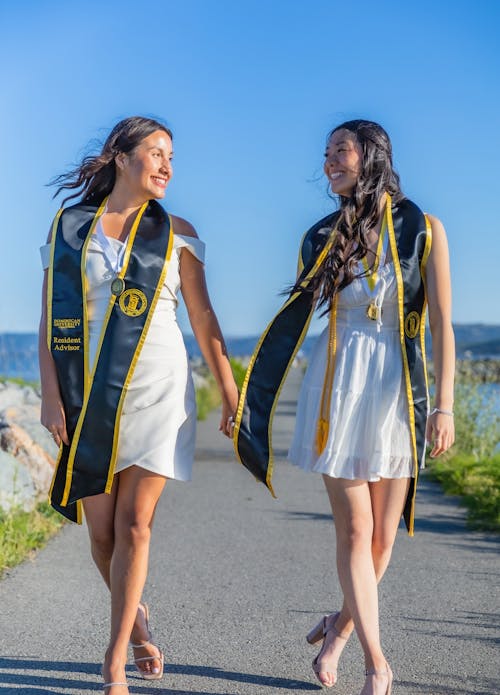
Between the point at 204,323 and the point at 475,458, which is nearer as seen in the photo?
the point at 204,323

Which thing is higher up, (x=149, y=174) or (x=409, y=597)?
(x=149, y=174)

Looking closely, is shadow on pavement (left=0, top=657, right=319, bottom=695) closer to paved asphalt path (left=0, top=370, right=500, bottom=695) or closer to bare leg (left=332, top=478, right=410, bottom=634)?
paved asphalt path (left=0, top=370, right=500, bottom=695)

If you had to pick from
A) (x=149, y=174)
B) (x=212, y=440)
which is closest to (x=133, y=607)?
(x=149, y=174)

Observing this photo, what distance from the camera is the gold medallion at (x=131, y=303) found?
401 centimetres

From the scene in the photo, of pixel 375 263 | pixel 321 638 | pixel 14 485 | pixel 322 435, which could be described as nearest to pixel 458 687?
pixel 321 638

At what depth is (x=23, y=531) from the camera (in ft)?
22.7

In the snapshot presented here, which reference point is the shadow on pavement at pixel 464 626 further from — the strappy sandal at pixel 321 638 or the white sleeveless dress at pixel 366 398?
the white sleeveless dress at pixel 366 398

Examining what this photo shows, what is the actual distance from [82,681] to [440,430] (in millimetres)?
1862

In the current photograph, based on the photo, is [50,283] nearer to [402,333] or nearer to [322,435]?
[322,435]

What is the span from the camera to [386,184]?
4066 mm

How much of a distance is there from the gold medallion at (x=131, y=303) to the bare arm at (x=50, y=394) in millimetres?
350

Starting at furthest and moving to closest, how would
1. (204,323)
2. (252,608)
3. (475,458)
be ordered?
(475,458), (252,608), (204,323)

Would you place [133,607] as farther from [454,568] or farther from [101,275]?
[454,568]

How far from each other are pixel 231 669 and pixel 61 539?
322 centimetres
